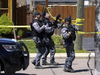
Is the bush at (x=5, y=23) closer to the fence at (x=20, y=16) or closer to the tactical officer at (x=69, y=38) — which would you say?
the fence at (x=20, y=16)

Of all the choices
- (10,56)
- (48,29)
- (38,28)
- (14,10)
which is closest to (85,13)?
(14,10)

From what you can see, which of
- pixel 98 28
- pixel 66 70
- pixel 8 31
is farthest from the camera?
pixel 8 31

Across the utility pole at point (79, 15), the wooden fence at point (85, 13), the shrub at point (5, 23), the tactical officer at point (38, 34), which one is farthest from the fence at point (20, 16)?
the tactical officer at point (38, 34)

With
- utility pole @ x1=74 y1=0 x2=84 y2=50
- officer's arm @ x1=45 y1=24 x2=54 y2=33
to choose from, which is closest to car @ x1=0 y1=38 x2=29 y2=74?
officer's arm @ x1=45 y1=24 x2=54 y2=33

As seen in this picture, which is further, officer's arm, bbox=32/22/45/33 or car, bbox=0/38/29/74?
officer's arm, bbox=32/22/45/33

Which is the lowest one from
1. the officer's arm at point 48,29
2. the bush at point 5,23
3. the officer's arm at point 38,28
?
the bush at point 5,23

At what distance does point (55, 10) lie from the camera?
21375 mm

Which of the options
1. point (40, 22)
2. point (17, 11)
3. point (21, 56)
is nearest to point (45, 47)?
point (40, 22)

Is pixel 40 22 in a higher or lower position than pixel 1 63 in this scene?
higher

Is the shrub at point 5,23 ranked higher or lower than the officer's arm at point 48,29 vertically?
lower

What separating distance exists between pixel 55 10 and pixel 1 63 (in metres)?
15.2

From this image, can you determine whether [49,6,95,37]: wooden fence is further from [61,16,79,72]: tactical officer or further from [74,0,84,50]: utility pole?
[61,16,79,72]: tactical officer

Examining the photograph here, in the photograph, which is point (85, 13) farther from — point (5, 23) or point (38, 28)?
point (38, 28)

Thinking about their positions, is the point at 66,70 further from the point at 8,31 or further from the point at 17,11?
the point at 17,11
